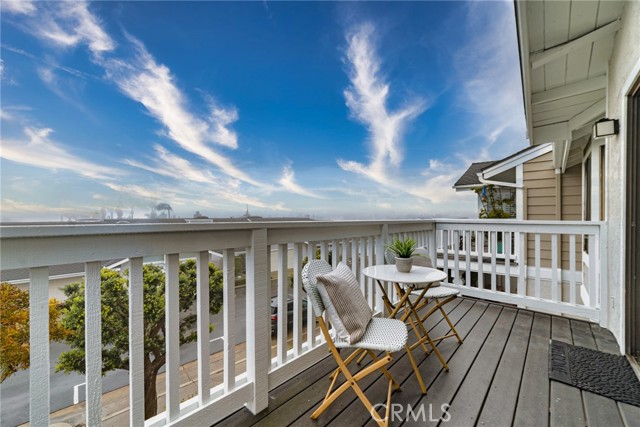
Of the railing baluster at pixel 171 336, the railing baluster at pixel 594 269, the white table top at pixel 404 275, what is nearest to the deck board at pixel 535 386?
the railing baluster at pixel 594 269

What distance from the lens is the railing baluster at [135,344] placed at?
51.8 inches

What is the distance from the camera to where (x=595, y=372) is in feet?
7.17

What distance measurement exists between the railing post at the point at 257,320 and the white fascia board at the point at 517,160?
692 centimetres

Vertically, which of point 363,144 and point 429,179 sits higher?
point 363,144

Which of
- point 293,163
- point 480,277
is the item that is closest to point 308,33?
point 293,163

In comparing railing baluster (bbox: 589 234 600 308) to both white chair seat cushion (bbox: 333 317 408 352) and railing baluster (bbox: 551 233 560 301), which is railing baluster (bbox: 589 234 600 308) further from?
white chair seat cushion (bbox: 333 317 408 352)

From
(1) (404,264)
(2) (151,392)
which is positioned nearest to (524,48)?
(1) (404,264)

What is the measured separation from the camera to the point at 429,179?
Answer: 10609 mm

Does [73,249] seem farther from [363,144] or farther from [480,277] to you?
[363,144]

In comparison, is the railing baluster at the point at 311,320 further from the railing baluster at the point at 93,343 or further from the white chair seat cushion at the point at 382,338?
the railing baluster at the point at 93,343

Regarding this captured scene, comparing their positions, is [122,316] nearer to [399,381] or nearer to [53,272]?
[53,272]

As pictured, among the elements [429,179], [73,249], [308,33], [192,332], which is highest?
[308,33]

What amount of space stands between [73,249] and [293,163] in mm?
7964

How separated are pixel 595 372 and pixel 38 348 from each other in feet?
11.8
